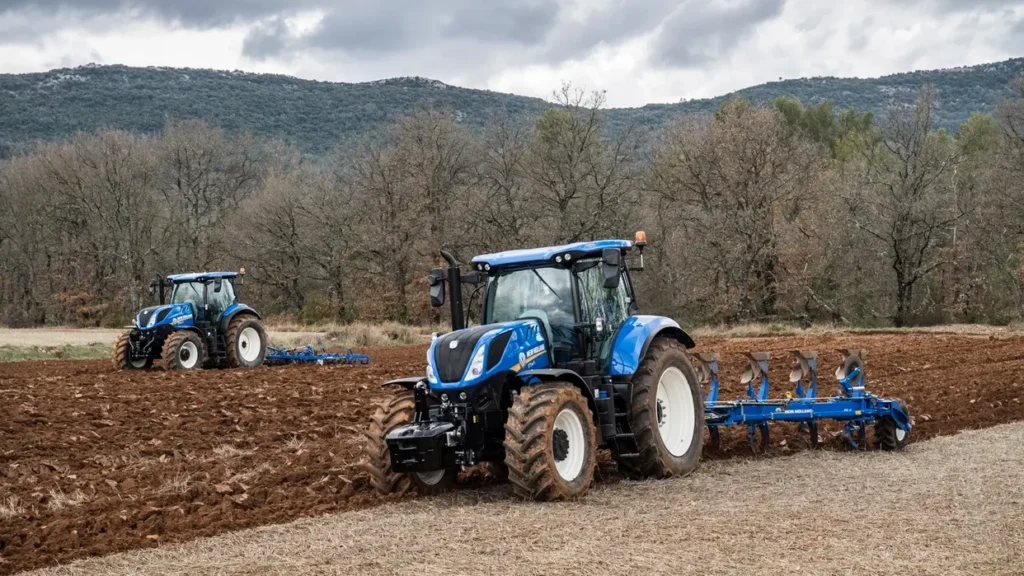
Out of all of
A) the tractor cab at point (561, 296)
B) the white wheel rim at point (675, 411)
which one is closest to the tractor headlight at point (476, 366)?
the tractor cab at point (561, 296)

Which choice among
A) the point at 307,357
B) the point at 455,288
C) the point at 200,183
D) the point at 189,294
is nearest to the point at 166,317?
the point at 189,294

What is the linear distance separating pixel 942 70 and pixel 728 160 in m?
82.1

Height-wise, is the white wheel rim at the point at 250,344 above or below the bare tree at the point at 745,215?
below

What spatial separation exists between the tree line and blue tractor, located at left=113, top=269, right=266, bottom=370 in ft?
68.9

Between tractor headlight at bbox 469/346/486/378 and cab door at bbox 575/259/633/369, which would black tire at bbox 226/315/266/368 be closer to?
cab door at bbox 575/259/633/369

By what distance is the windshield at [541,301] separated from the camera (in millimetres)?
9281

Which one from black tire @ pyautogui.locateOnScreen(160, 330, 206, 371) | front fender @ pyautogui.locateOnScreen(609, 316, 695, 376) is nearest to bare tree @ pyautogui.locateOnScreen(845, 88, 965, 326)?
black tire @ pyautogui.locateOnScreen(160, 330, 206, 371)

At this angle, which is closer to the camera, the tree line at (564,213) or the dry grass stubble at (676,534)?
the dry grass stubble at (676,534)

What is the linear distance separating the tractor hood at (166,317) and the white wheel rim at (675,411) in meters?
15.8

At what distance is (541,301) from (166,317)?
15.7 metres

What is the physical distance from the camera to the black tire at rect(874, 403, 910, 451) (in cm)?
1082

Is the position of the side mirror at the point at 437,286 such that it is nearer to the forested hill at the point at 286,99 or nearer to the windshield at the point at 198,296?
the windshield at the point at 198,296

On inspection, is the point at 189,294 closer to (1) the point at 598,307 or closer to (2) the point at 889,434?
(1) the point at 598,307

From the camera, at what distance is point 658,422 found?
9688mm
